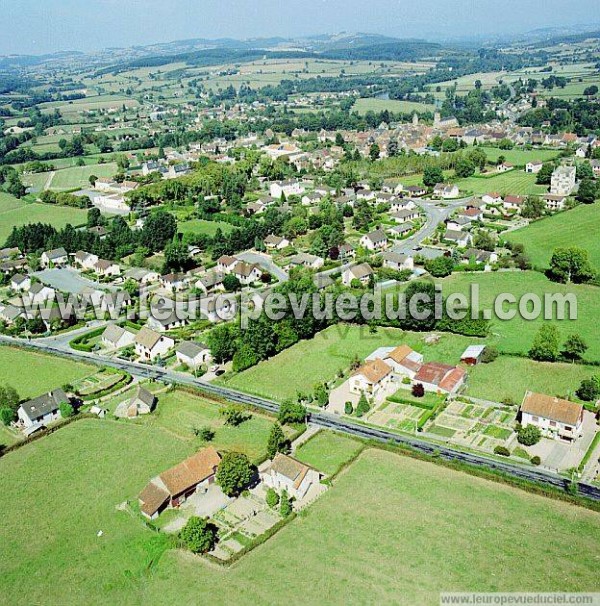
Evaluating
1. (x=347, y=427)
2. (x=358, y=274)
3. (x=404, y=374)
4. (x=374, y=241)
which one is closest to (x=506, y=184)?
(x=374, y=241)

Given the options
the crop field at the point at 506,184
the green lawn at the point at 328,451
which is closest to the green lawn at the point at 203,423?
the green lawn at the point at 328,451

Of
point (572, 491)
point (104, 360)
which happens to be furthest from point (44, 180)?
point (572, 491)

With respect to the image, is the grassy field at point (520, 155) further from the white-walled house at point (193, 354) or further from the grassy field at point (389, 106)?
the white-walled house at point (193, 354)

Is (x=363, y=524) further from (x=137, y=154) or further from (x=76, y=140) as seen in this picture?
(x=76, y=140)

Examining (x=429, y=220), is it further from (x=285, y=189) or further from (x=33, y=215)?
(x=33, y=215)

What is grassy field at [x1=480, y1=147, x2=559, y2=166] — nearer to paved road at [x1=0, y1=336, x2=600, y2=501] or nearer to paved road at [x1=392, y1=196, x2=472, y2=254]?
paved road at [x1=392, y1=196, x2=472, y2=254]
